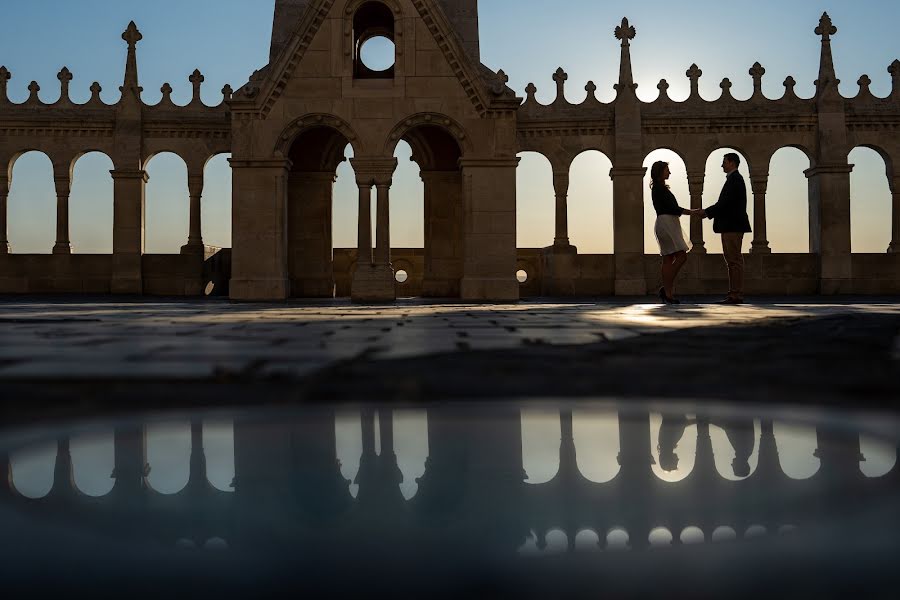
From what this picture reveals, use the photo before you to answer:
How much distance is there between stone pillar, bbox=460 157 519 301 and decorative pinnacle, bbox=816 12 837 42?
14260 millimetres

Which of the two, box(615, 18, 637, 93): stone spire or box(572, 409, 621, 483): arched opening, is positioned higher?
box(615, 18, 637, 93): stone spire

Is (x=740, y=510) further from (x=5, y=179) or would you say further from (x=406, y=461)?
Result: (x=5, y=179)

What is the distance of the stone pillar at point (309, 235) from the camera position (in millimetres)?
20547

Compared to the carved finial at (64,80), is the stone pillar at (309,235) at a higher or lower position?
lower

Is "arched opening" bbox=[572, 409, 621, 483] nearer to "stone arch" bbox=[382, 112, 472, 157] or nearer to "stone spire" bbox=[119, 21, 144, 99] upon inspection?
"stone arch" bbox=[382, 112, 472, 157]

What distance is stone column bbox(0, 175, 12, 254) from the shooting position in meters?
25.1

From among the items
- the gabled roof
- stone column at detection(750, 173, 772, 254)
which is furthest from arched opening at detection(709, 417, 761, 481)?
stone column at detection(750, 173, 772, 254)

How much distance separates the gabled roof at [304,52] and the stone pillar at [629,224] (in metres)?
8.50

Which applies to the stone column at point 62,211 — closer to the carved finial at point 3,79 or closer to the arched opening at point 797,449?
the carved finial at point 3,79

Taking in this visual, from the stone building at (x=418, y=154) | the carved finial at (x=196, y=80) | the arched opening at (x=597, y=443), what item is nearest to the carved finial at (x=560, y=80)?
the stone building at (x=418, y=154)

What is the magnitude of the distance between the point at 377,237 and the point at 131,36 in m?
14.2

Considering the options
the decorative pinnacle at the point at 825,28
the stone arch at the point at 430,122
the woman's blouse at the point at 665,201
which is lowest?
the woman's blouse at the point at 665,201

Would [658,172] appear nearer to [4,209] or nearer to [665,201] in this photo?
[665,201]

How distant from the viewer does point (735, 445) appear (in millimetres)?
1774
